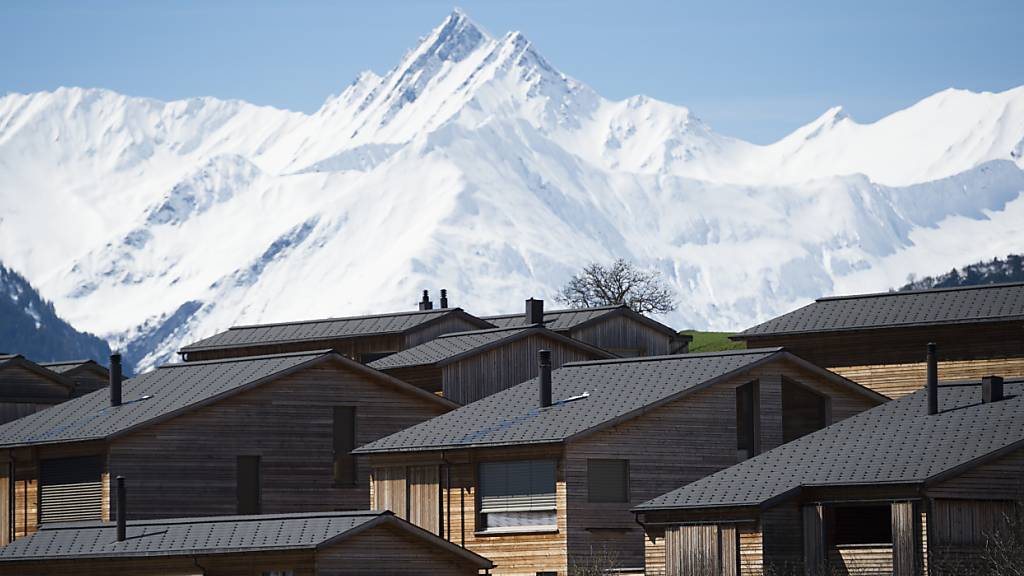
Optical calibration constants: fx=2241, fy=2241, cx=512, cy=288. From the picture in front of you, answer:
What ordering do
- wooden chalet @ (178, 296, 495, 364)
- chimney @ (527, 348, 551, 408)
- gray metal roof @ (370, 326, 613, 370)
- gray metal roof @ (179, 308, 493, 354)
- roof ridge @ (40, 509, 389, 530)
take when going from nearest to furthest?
roof ridge @ (40, 509, 389, 530), chimney @ (527, 348, 551, 408), gray metal roof @ (370, 326, 613, 370), wooden chalet @ (178, 296, 495, 364), gray metal roof @ (179, 308, 493, 354)

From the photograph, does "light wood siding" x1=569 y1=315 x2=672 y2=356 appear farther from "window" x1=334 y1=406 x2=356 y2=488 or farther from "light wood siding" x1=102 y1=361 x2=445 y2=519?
"window" x1=334 y1=406 x2=356 y2=488

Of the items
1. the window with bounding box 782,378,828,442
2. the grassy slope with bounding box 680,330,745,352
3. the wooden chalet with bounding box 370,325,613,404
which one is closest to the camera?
the window with bounding box 782,378,828,442

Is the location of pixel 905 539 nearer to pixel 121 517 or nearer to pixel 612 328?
pixel 121 517

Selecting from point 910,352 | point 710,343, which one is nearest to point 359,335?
point 910,352

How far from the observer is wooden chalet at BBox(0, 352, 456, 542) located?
6481 cm

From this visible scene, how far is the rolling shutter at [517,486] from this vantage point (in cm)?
6056

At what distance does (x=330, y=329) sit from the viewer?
9194 cm

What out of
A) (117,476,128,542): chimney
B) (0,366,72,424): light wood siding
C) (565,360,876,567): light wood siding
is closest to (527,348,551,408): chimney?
(565,360,876,567): light wood siding

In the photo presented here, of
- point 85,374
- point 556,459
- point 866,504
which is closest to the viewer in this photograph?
point 866,504

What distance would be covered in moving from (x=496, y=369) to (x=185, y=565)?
85.0ft

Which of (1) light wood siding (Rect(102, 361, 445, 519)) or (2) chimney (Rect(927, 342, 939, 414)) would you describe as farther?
(1) light wood siding (Rect(102, 361, 445, 519))

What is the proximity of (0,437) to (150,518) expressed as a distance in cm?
884

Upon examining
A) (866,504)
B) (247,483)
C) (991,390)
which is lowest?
(866,504)

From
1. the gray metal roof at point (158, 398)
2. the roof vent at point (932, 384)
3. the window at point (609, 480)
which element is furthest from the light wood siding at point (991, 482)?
the gray metal roof at point (158, 398)
